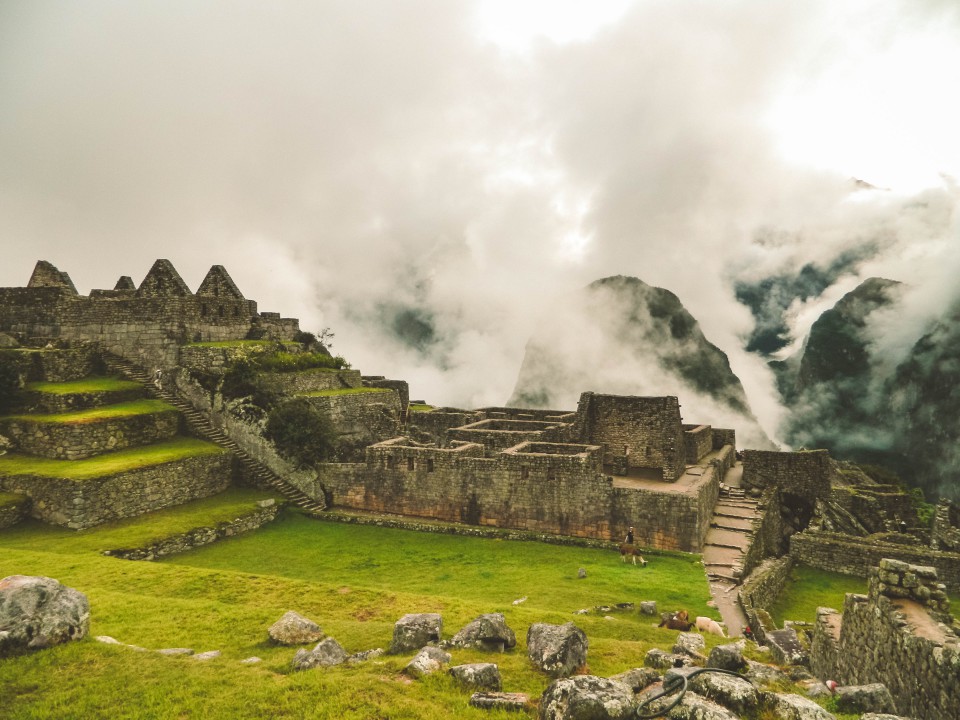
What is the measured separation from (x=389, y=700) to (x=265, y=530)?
15.0m

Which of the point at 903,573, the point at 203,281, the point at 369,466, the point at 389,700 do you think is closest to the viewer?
the point at 389,700

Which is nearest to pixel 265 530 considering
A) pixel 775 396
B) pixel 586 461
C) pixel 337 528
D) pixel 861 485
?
pixel 337 528

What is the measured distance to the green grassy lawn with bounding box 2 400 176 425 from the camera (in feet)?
64.0

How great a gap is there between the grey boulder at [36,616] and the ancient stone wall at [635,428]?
20.4 metres

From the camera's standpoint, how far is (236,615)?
10.0 m

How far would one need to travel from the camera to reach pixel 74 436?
1891 cm

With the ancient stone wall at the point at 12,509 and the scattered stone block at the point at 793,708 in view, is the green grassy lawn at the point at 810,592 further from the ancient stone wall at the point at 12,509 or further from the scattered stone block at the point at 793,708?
the ancient stone wall at the point at 12,509

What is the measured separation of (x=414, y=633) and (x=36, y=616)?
188 inches

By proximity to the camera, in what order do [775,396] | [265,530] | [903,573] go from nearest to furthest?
[903,573] < [265,530] < [775,396]

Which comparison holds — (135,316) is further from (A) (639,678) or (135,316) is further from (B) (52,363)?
(A) (639,678)

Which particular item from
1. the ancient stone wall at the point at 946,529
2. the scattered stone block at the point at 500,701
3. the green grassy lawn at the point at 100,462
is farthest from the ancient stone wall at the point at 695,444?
the scattered stone block at the point at 500,701

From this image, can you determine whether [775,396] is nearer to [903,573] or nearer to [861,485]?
[861,485]

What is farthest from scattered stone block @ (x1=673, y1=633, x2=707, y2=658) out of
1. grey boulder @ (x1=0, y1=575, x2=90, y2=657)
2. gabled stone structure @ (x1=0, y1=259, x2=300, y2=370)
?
gabled stone structure @ (x1=0, y1=259, x2=300, y2=370)

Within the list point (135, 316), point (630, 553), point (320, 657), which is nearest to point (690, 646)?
point (320, 657)
